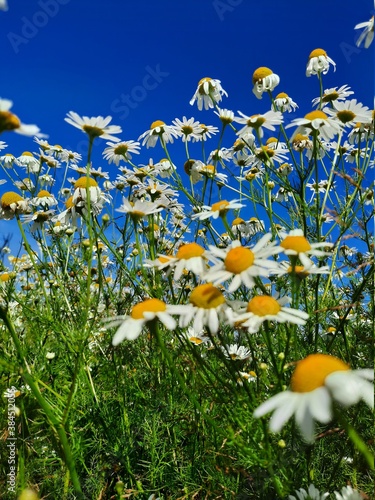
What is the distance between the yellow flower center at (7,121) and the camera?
1040 millimetres

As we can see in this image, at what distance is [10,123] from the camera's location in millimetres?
1043

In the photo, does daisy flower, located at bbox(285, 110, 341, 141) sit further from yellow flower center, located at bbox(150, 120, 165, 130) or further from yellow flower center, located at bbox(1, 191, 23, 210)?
yellow flower center, located at bbox(1, 191, 23, 210)

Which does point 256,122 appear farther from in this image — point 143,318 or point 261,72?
point 143,318

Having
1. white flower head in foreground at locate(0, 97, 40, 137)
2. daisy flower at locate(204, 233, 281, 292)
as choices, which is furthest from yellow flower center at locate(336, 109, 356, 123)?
white flower head in foreground at locate(0, 97, 40, 137)

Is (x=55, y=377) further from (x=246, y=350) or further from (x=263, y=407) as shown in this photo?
(x=263, y=407)

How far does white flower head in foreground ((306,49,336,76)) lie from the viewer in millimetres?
2705

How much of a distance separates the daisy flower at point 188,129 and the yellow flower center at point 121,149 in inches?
15.8

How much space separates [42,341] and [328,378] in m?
2.33

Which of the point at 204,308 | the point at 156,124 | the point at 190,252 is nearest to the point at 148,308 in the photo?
the point at 204,308

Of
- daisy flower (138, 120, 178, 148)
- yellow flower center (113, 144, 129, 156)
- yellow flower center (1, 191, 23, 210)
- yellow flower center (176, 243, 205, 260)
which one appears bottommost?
yellow flower center (176, 243, 205, 260)

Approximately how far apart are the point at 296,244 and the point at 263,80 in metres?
1.55

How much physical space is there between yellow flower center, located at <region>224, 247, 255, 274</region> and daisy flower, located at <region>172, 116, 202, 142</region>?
1.95m

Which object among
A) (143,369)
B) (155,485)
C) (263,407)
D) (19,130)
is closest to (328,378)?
(263,407)

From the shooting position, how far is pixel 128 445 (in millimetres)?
2109
